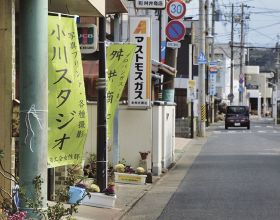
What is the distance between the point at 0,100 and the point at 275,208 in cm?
547

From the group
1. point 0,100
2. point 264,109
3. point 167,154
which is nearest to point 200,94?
point 167,154

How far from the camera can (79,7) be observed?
32.4 ft

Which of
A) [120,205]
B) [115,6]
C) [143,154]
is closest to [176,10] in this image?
[143,154]

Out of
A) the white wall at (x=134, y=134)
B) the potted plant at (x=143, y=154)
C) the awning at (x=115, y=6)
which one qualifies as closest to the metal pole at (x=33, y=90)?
the awning at (x=115, y=6)

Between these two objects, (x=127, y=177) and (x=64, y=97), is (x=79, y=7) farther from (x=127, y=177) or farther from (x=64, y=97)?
(x=127, y=177)

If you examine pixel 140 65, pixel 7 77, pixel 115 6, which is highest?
pixel 115 6

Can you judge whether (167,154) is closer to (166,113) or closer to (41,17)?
(166,113)

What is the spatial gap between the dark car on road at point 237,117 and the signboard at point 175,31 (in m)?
29.8

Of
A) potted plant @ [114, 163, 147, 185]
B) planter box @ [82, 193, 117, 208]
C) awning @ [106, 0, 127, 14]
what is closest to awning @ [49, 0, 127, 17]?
awning @ [106, 0, 127, 14]

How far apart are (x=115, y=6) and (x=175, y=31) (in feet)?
31.2

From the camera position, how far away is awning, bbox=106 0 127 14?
1239 centimetres

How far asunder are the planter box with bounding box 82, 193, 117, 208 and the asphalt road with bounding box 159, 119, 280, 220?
0.95 m

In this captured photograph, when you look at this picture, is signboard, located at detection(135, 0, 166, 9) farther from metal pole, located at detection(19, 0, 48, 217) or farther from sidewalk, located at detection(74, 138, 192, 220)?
metal pole, located at detection(19, 0, 48, 217)

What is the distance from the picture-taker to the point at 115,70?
12750 mm
